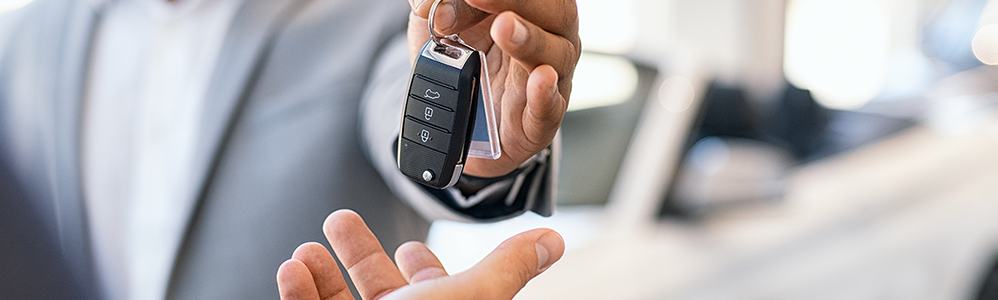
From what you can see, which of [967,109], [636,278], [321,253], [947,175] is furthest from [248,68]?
[967,109]

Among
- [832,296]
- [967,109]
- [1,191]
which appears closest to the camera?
[1,191]

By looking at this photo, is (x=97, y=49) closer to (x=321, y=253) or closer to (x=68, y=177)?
(x=68, y=177)

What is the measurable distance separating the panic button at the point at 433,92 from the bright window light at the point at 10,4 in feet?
1.09

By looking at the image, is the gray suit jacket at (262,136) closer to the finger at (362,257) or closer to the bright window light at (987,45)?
the finger at (362,257)

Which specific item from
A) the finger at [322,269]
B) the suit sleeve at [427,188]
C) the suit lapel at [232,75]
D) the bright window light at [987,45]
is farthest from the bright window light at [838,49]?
the finger at [322,269]

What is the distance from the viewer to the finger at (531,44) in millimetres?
288

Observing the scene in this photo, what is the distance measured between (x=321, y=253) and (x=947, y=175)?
224 centimetres

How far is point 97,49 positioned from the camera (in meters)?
0.50

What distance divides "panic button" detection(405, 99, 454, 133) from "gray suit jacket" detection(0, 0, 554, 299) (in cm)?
19

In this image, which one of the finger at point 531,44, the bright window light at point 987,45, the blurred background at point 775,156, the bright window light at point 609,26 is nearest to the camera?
the finger at point 531,44

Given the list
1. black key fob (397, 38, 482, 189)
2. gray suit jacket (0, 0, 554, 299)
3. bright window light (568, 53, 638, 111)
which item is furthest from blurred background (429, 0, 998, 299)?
black key fob (397, 38, 482, 189)

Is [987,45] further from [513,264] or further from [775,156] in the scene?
[513,264]

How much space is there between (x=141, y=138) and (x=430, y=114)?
30cm

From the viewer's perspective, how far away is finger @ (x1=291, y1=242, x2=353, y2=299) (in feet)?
1.32
